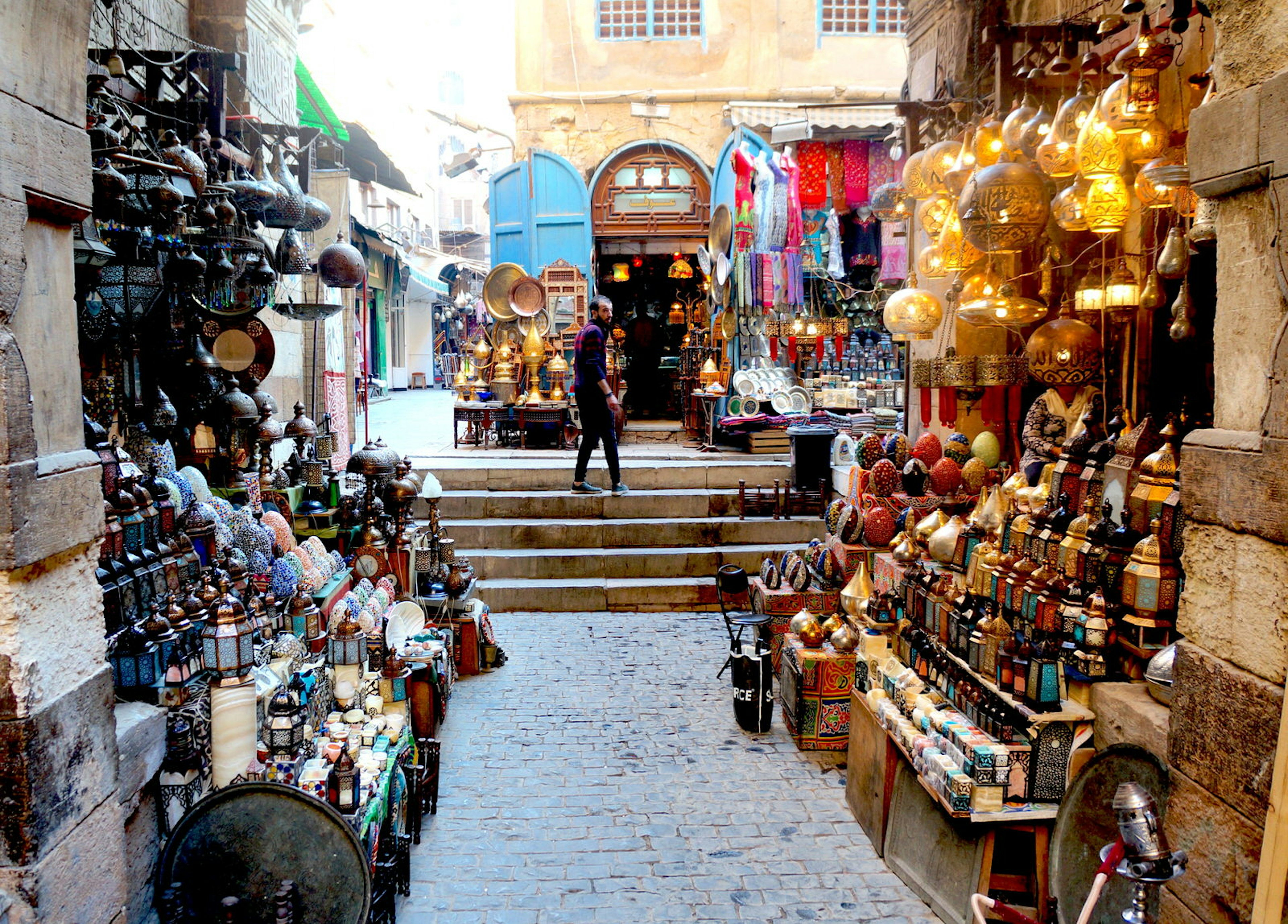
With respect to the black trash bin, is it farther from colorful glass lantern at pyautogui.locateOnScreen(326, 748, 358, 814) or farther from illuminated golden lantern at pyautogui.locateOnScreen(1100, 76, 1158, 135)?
colorful glass lantern at pyautogui.locateOnScreen(326, 748, 358, 814)

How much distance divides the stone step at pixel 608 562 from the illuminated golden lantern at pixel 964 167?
162 inches

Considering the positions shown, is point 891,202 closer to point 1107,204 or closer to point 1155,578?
point 1107,204

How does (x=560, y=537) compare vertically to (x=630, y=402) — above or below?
below

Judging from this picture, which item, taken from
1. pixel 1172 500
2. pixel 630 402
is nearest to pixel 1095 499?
pixel 1172 500

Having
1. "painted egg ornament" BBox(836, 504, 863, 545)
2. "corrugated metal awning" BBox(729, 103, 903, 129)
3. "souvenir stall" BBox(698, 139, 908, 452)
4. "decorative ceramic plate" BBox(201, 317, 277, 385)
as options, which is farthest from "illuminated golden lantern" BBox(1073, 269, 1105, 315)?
"corrugated metal awning" BBox(729, 103, 903, 129)

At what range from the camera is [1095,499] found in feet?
12.0

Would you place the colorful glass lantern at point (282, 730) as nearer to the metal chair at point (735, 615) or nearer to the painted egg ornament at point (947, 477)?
the metal chair at point (735, 615)

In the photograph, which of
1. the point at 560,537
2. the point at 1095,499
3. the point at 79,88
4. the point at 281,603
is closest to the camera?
the point at 79,88

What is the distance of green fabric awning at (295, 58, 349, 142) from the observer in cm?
940

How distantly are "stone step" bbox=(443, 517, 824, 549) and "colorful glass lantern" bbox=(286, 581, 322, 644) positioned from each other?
428 cm

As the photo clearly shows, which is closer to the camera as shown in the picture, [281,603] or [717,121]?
[281,603]

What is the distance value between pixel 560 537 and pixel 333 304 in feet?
10.00

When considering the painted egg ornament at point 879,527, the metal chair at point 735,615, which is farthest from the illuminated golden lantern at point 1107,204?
the metal chair at point 735,615

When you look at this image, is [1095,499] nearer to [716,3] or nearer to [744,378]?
[744,378]
